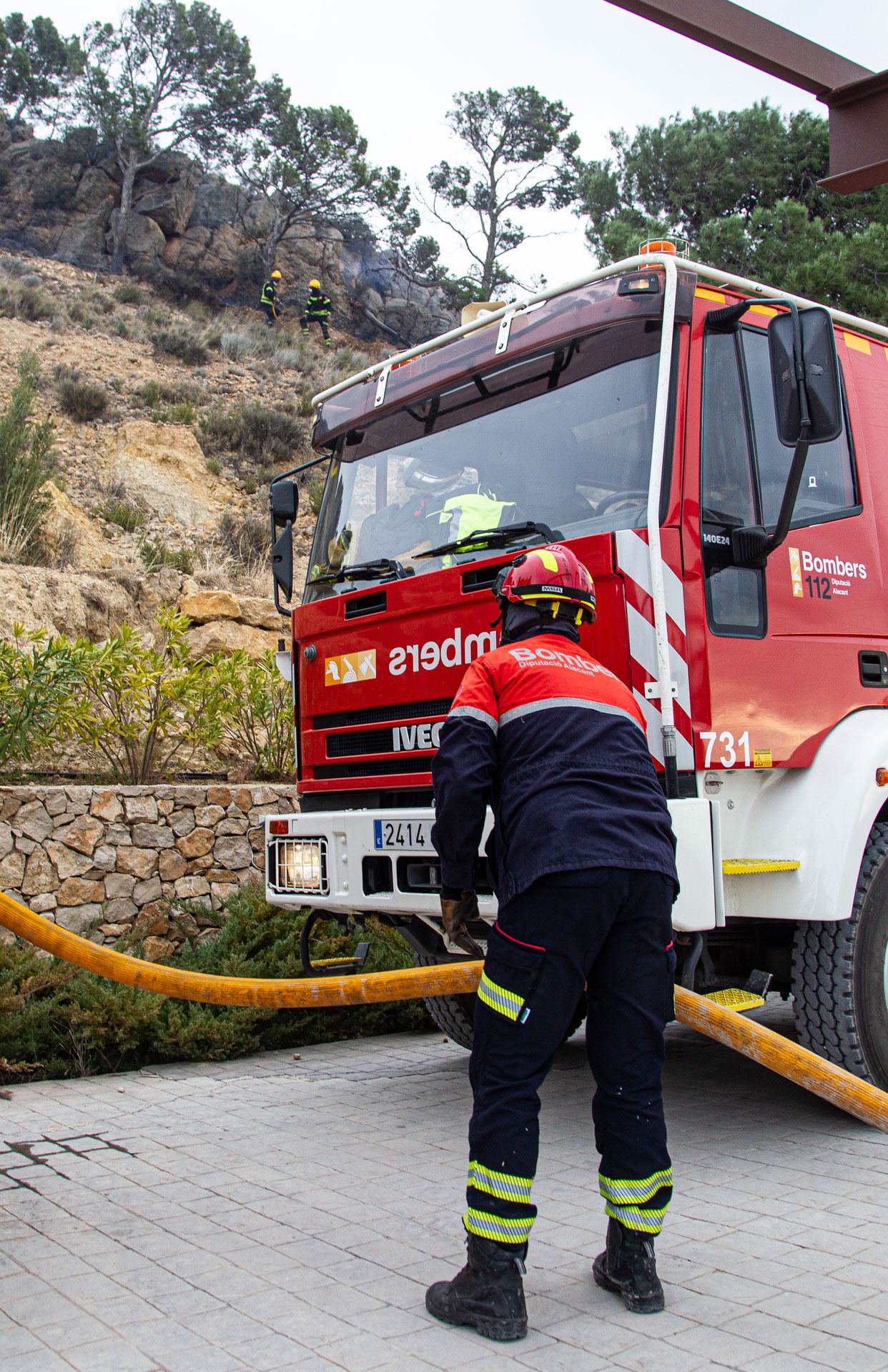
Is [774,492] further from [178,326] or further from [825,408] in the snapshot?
[178,326]

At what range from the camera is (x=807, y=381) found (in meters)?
3.89

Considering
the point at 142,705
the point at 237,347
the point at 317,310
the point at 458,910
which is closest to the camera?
the point at 458,910

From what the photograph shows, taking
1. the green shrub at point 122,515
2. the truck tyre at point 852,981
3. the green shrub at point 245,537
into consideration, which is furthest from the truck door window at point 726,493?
the green shrub at point 122,515

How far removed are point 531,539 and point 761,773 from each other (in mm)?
1208

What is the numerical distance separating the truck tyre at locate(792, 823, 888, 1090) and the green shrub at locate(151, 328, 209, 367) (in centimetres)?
2620

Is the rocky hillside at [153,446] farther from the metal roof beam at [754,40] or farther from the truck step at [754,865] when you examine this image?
the truck step at [754,865]

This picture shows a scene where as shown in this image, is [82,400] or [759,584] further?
[82,400]

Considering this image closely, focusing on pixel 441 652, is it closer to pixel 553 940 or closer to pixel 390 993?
pixel 390 993

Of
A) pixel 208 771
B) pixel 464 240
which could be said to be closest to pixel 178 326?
pixel 464 240

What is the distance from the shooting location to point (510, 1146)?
2803mm

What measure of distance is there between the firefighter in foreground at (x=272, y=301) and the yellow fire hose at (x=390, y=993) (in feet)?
93.5

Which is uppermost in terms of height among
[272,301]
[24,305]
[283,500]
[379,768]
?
[272,301]

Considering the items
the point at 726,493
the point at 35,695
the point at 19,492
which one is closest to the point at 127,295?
the point at 19,492

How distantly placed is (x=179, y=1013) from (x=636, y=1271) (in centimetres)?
→ 336
